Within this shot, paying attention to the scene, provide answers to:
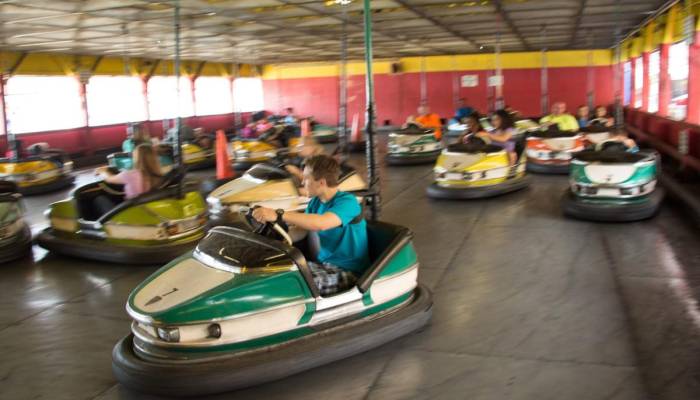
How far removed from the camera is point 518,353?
248 centimetres

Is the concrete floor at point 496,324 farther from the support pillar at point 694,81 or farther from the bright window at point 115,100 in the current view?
the bright window at point 115,100

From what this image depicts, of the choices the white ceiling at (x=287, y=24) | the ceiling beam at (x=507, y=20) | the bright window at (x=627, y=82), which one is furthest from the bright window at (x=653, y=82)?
the bright window at (x=627, y=82)

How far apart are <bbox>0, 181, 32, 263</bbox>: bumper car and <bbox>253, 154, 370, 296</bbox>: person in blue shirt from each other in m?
2.65

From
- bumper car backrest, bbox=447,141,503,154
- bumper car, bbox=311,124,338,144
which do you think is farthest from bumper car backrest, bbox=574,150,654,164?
bumper car, bbox=311,124,338,144

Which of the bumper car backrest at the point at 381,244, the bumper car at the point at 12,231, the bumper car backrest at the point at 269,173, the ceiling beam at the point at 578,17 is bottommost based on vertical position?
the bumper car at the point at 12,231

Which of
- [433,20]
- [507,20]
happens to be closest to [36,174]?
[433,20]

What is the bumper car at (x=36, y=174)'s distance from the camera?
741 centimetres

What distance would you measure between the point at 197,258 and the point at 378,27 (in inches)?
301

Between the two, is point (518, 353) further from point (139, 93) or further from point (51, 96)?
point (139, 93)

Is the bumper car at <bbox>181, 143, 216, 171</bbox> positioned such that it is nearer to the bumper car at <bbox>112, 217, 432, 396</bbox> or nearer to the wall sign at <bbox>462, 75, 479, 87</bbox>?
the bumper car at <bbox>112, 217, 432, 396</bbox>

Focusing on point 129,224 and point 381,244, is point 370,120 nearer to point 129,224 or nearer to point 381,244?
point 381,244

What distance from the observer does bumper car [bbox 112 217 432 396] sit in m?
2.18

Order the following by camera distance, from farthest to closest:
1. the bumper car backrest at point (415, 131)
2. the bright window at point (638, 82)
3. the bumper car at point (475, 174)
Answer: the bright window at point (638, 82), the bumper car backrest at point (415, 131), the bumper car at point (475, 174)

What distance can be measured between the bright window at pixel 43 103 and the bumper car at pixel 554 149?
8.35 meters
